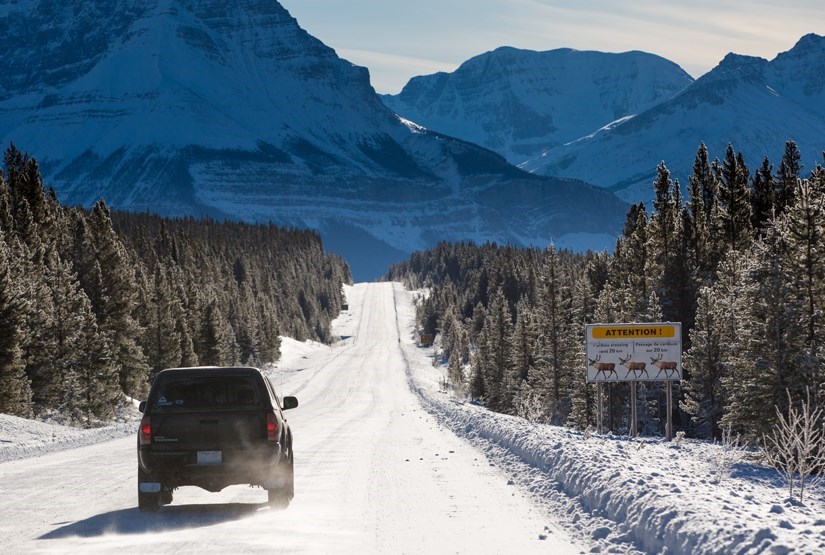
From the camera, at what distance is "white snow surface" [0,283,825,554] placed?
1115cm

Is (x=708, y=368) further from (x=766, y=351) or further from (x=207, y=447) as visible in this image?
(x=207, y=447)

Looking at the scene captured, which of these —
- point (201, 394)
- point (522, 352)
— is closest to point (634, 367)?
point (201, 394)

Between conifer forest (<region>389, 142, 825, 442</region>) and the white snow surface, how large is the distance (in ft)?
12.3

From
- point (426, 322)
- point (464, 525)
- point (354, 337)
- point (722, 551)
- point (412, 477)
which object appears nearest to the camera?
point (722, 551)

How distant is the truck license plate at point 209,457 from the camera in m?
13.8

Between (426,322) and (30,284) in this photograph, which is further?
(426,322)

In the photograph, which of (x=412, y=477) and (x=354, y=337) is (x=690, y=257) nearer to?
(x=412, y=477)

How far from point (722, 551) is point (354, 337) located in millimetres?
177870

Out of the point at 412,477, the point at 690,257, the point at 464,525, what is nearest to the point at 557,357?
the point at 690,257

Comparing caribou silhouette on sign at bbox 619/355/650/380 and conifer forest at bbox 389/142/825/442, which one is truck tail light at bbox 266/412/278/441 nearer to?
conifer forest at bbox 389/142/825/442

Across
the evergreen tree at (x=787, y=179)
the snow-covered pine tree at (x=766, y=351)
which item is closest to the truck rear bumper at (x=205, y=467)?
the snow-covered pine tree at (x=766, y=351)

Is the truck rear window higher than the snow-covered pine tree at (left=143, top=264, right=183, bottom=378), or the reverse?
the truck rear window

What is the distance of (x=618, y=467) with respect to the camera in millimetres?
15625

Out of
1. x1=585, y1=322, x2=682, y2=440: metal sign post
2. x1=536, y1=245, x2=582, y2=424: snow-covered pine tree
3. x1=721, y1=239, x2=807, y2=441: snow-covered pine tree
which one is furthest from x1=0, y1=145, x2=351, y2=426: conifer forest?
x1=721, y1=239, x2=807, y2=441: snow-covered pine tree
